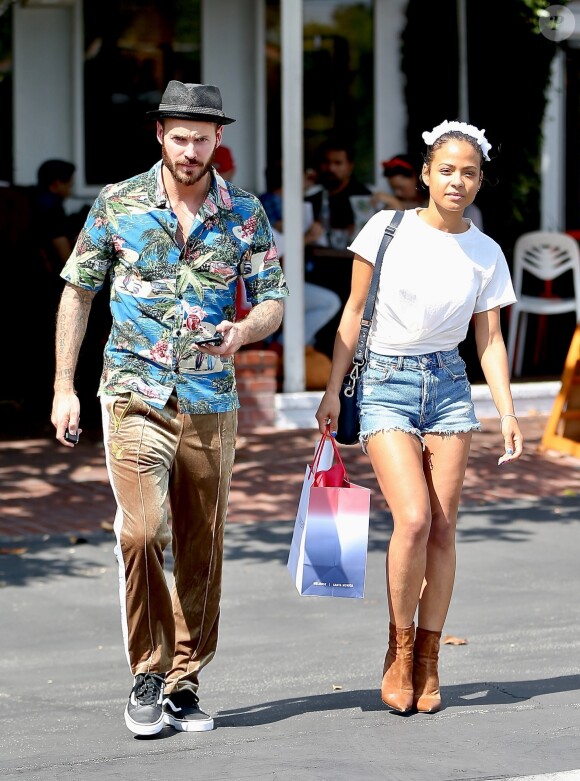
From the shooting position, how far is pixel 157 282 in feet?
15.5

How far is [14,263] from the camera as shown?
11.4 meters

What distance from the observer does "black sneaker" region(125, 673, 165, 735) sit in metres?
4.81

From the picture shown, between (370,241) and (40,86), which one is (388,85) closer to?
(40,86)

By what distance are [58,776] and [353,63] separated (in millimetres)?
10175

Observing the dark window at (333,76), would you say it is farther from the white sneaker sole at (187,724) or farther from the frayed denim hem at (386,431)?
the white sneaker sole at (187,724)

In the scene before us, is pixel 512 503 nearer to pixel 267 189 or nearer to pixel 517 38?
pixel 267 189

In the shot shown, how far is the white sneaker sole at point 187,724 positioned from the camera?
498cm

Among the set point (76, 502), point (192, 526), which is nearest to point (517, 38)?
point (76, 502)

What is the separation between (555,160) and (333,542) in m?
9.95

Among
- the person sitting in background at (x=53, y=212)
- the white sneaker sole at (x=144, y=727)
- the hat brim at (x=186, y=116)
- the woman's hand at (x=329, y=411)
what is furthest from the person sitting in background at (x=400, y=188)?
the white sneaker sole at (x=144, y=727)

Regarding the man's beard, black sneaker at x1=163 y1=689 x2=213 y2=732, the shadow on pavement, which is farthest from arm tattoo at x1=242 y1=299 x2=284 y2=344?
the shadow on pavement

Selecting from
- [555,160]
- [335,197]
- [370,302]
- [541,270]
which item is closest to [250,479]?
[335,197]

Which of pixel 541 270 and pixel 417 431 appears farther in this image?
pixel 541 270

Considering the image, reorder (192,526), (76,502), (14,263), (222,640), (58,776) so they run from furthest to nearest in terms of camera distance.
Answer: (14,263) < (76,502) < (222,640) < (192,526) < (58,776)
